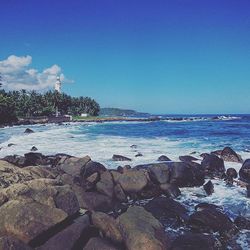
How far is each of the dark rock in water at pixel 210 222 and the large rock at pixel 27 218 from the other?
13.2 feet

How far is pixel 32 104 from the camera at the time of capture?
98000mm

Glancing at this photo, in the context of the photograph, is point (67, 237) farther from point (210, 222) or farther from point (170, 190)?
point (170, 190)

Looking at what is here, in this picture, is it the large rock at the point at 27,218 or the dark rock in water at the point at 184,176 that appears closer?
the large rock at the point at 27,218

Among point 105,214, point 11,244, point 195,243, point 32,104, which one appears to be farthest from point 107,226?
point 32,104

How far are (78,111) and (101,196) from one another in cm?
Answer: 11715

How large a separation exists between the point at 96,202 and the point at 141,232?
378 centimetres

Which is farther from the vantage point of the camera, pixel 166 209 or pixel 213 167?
pixel 213 167

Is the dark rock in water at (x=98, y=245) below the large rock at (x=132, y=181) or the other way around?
below

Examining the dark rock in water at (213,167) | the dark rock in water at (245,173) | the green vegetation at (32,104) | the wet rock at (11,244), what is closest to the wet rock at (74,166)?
the dark rock in water at (213,167)

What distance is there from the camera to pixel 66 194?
893cm

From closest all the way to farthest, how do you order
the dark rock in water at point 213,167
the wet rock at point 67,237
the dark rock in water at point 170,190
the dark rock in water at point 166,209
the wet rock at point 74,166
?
the wet rock at point 67,237, the dark rock in water at point 166,209, the dark rock in water at point 170,190, the wet rock at point 74,166, the dark rock in water at point 213,167

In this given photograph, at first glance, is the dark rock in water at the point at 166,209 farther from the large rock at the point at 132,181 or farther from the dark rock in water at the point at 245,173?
the dark rock in water at the point at 245,173

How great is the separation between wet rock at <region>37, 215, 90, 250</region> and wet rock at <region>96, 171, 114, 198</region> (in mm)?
4171

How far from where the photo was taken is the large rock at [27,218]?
739cm
